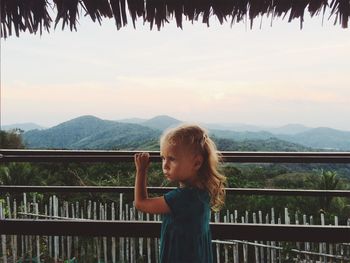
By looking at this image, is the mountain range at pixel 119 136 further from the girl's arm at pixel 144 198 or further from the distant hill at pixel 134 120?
the girl's arm at pixel 144 198

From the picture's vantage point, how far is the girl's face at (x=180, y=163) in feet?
4.28

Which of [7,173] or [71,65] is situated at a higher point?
[71,65]

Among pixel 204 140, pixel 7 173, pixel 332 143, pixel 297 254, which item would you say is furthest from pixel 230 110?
pixel 204 140

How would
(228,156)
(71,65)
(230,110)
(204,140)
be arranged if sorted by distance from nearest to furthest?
(204,140), (228,156), (230,110), (71,65)

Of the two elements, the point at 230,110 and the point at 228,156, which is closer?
the point at 228,156

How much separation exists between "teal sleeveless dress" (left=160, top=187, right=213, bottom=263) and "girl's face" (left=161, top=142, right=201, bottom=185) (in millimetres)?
55

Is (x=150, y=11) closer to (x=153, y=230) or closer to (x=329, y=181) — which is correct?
(x=153, y=230)

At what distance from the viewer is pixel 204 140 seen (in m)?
1.33

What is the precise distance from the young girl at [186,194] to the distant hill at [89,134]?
Answer: 11.9m

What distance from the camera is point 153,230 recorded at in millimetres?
992

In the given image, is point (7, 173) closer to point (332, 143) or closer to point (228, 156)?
point (228, 156)

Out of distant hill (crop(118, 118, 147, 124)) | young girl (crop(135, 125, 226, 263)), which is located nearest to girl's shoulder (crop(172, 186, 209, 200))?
young girl (crop(135, 125, 226, 263))

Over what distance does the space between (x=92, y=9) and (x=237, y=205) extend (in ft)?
13.7

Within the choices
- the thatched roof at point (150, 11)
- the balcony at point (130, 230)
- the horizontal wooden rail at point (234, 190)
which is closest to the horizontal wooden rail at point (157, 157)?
the balcony at point (130, 230)
